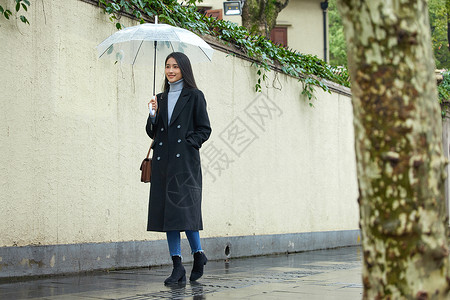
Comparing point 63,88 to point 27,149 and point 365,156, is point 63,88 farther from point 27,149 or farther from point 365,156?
point 365,156

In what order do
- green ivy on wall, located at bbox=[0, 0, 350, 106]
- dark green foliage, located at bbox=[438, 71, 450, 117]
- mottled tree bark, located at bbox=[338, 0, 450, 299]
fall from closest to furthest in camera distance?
mottled tree bark, located at bbox=[338, 0, 450, 299], green ivy on wall, located at bbox=[0, 0, 350, 106], dark green foliage, located at bbox=[438, 71, 450, 117]

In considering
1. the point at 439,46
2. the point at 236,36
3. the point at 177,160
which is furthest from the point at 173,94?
the point at 439,46

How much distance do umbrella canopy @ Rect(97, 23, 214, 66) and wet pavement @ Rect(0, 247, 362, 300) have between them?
2116mm

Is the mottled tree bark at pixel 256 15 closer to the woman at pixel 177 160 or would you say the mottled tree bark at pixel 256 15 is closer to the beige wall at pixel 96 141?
the beige wall at pixel 96 141

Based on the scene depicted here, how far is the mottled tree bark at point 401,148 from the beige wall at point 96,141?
13.9 feet

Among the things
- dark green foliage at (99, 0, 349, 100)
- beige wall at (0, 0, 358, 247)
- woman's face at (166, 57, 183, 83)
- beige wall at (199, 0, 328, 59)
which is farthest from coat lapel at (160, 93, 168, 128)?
beige wall at (199, 0, 328, 59)

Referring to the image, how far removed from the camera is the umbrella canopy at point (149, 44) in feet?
21.3

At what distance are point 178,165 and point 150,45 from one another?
162cm

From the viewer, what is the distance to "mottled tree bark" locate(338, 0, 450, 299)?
267cm

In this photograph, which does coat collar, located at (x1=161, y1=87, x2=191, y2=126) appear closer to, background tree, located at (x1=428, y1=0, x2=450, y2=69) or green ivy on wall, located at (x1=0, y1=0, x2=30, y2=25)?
green ivy on wall, located at (x1=0, y1=0, x2=30, y2=25)

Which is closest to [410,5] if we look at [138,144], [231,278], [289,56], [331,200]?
[231,278]

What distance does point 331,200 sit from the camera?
41.2 feet

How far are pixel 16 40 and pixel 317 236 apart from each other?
6785 mm

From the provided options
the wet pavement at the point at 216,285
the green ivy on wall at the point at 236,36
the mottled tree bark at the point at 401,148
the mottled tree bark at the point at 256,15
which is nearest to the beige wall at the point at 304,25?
the mottled tree bark at the point at 256,15
